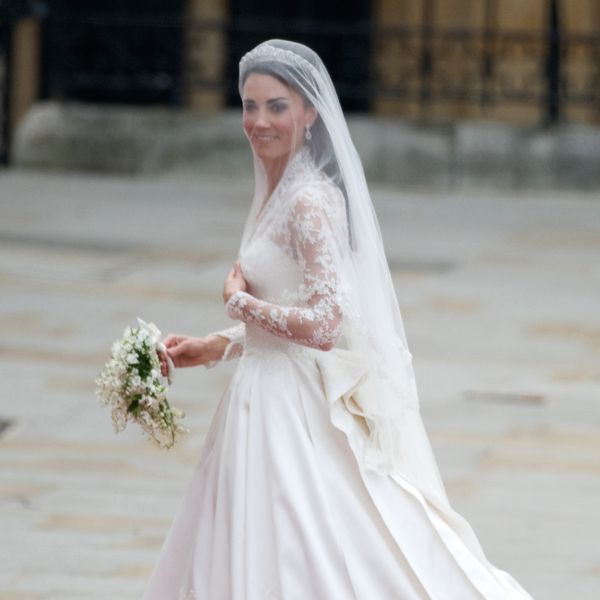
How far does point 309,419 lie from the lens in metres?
4.83

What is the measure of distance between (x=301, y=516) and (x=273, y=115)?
1.08 metres

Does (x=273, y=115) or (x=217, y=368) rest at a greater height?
(x=273, y=115)

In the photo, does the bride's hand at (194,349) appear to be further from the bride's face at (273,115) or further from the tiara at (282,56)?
the tiara at (282,56)

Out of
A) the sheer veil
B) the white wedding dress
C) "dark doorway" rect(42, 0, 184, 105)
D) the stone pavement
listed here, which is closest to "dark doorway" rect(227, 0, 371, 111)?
"dark doorway" rect(42, 0, 184, 105)

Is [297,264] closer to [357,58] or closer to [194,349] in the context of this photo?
[194,349]

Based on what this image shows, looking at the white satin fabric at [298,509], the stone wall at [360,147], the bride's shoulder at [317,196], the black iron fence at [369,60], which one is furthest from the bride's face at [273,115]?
the black iron fence at [369,60]

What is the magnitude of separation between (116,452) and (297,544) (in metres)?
3.54

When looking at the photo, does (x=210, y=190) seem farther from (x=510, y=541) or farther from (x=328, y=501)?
(x=328, y=501)

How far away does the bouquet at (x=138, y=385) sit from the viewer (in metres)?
4.86

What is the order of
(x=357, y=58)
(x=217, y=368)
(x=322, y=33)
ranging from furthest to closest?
(x=357, y=58)
(x=322, y=33)
(x=217, y=368)

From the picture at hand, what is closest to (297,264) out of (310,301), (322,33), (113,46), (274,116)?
(310,301)

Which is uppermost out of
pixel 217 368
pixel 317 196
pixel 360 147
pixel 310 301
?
pixel 317 196

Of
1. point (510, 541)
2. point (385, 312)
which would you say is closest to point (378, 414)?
point (385, 312)

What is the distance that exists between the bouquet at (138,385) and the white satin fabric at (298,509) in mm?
172
